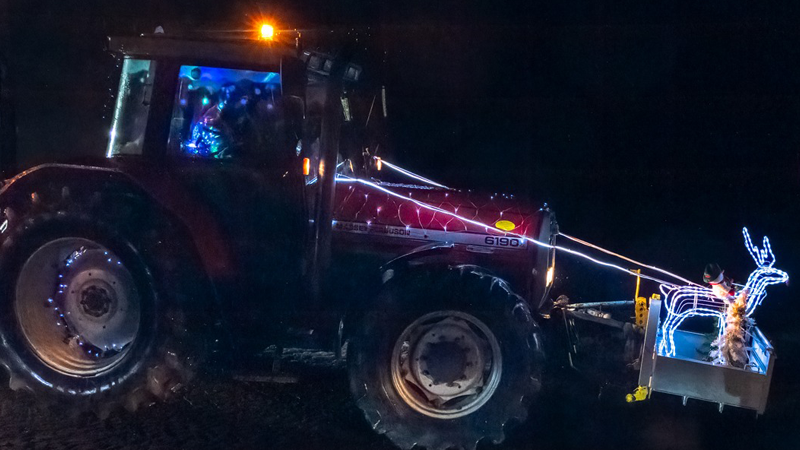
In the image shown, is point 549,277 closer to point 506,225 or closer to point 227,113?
point 506,225

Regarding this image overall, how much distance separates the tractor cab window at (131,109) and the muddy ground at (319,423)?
6.28ft

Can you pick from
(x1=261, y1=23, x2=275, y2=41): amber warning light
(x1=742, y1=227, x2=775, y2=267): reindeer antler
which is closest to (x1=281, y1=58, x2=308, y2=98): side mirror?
(x1=261, y1=23, x2=275, y2=41): amber warning light

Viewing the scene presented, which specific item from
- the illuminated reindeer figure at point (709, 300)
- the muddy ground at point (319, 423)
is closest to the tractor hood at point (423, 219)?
the illuminated reindeer figure at point (709, 300)

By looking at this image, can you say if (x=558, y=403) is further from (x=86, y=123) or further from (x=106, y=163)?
(x=86, y=123)

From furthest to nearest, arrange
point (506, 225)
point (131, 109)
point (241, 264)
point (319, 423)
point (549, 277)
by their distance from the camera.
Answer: point (549, 277) → point (506, 225) → point (319, 423) → point (131, 109) → point (241, 264)

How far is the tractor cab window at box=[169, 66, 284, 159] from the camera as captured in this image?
471 centimetres

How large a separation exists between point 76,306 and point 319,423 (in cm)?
207

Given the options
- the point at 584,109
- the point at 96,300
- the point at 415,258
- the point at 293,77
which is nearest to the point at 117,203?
the point at 96,300

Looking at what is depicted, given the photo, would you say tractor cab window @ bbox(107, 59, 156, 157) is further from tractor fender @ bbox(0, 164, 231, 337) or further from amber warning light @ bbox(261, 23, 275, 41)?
amber warning light @ bbox(261, 23, 275, 41)

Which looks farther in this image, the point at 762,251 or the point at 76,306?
the point at 762,251

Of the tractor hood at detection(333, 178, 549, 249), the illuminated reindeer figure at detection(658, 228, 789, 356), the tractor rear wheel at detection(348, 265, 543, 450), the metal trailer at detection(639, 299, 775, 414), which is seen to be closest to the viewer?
the tractor rear wheel at detection(348, 265, 543, 450)

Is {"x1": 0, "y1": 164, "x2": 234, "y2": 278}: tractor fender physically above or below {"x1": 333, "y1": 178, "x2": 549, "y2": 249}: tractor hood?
below

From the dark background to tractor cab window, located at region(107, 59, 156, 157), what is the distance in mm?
3871

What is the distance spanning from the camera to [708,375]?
180 inches
